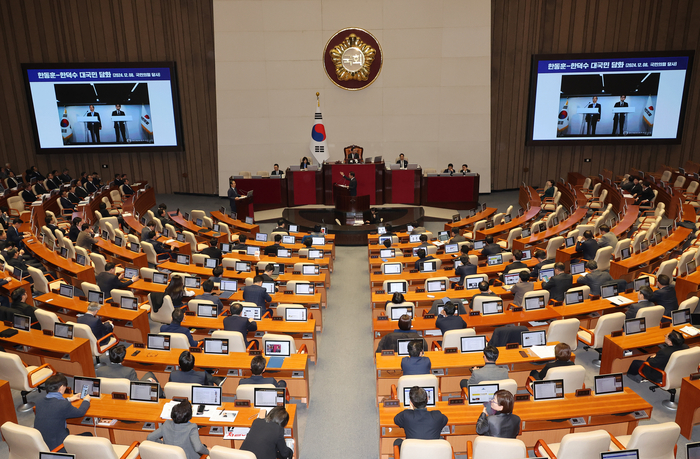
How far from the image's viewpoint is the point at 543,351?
7395 millimetres

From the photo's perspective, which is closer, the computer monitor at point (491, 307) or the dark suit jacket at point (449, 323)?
the dark suit jacket at point (449, 323)

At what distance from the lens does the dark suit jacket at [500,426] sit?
18.1ft

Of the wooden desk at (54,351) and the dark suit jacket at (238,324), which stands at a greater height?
the dark suit jacket at (238,324)

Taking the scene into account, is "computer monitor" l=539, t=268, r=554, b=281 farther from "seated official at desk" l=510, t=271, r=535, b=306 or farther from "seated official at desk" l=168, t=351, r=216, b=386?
"seated official at desk" l=168, t=351, r=216, b=386

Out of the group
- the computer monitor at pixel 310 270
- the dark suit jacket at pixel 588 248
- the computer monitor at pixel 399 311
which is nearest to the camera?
the computer monitor at pixel 399 311

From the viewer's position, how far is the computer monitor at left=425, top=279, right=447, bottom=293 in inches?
388

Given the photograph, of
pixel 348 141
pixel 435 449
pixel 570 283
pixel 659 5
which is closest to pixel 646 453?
pixel 435 449

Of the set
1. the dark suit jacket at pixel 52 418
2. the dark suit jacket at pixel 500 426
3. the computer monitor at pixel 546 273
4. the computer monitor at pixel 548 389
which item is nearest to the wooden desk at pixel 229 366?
the dark suit jacket at pixel 52 418

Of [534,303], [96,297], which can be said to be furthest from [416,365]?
[96,297]

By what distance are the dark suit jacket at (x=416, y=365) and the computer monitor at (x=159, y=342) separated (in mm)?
3521

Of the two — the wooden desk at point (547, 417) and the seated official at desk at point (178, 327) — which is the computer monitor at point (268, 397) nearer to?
the wooden desk at point (547, 417)

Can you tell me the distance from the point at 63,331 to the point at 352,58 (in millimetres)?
15134

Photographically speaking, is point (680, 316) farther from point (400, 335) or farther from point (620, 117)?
point (620, 117)

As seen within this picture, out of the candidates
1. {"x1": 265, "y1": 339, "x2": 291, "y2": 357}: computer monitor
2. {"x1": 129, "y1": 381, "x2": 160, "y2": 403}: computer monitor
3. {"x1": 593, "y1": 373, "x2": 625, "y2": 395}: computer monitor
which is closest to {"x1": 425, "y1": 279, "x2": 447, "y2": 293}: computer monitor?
{"x1": 265, "y1": 339, "x2": 291, "y2": 357}: computer monitor
